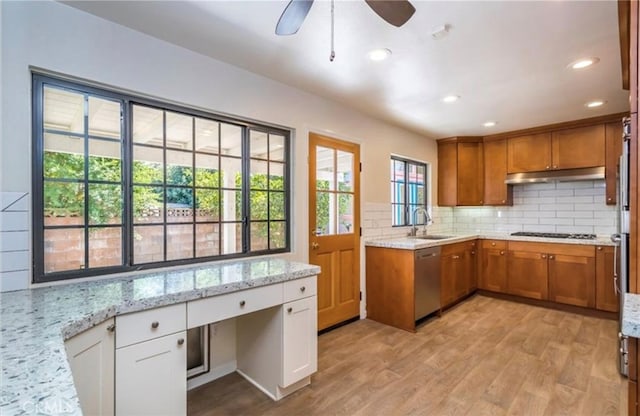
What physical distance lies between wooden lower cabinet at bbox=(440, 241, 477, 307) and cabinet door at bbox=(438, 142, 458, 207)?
0.76m

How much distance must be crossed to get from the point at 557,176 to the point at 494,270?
149 centimetres

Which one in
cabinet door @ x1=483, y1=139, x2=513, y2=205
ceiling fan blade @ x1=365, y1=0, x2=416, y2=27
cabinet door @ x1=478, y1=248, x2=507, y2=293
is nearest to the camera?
ceiling fan blade @ x1=365, y1=0, x2=416, y2=27

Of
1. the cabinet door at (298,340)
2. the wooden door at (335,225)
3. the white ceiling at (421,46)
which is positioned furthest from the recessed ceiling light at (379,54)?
the cabinet door at (298,340)

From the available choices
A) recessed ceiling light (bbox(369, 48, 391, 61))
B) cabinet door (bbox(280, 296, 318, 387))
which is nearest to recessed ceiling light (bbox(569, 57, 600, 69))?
recessed ceiling light (bbox(369, 48, 391, 61))

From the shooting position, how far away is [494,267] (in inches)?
171

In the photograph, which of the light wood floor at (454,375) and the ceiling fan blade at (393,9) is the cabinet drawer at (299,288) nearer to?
the light wood floor at (454,375)

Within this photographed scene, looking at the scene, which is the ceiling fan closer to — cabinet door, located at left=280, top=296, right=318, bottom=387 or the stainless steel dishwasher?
cabinet door, located at left=280, top=296, right=318, bottom=387

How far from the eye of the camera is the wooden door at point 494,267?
4.27 metres

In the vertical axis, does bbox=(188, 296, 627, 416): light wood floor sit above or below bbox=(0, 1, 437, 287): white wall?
below

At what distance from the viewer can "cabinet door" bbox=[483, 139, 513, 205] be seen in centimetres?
449

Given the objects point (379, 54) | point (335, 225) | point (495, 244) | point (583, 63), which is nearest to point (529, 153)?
point (495, 244)

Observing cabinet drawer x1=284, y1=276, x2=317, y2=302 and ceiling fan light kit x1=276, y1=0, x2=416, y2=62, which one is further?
cabinet drawer x1=284, y1=276, x2=317, y2=302

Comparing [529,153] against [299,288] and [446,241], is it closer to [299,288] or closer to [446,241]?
[446,241]

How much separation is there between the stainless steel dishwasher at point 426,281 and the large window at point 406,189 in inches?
31.5
